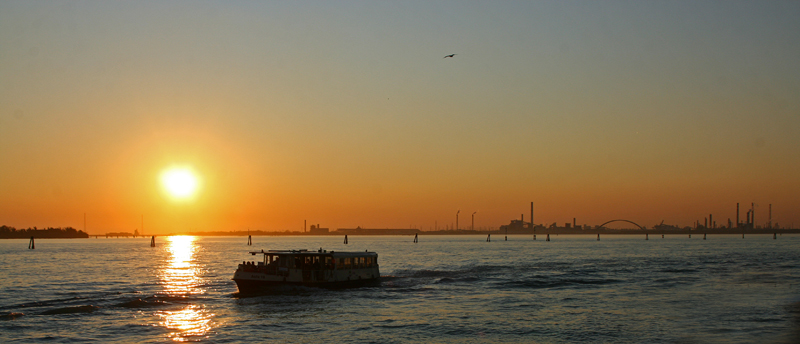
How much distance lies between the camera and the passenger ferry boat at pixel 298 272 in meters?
55.7

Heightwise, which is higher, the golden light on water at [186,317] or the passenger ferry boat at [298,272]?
the passenger ferry boat at [298,272]

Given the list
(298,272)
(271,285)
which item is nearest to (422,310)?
(298,272)

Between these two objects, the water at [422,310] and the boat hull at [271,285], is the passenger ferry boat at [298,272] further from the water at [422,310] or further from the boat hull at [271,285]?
the water at [422,310]

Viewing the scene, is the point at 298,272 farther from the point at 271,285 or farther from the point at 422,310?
the point at 422,310

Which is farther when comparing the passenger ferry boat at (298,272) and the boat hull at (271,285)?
the passenger ferry boat at (298,272)

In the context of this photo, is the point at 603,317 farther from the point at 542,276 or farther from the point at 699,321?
the point at 542,276

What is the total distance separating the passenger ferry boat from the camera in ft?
183

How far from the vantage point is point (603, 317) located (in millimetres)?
43625

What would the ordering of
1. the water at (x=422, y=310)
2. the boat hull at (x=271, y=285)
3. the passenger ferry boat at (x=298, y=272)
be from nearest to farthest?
the water at (x=422, y=310), the boat hull at (x=271, y=285), the passenger ferry boat at (x=298, y=272)

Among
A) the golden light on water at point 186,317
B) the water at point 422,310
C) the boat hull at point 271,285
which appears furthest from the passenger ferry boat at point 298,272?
the golden light on water at point 186,317

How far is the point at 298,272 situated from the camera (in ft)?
188

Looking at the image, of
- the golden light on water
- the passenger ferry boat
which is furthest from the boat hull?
the golden light on water

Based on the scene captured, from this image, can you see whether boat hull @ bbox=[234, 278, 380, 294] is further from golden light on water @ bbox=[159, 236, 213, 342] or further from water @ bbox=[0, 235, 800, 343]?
golden light on water @ bbox=[159, 236, 213, 342]

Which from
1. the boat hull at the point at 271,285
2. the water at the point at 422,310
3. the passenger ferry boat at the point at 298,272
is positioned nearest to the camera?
the water at the point at 422,310
